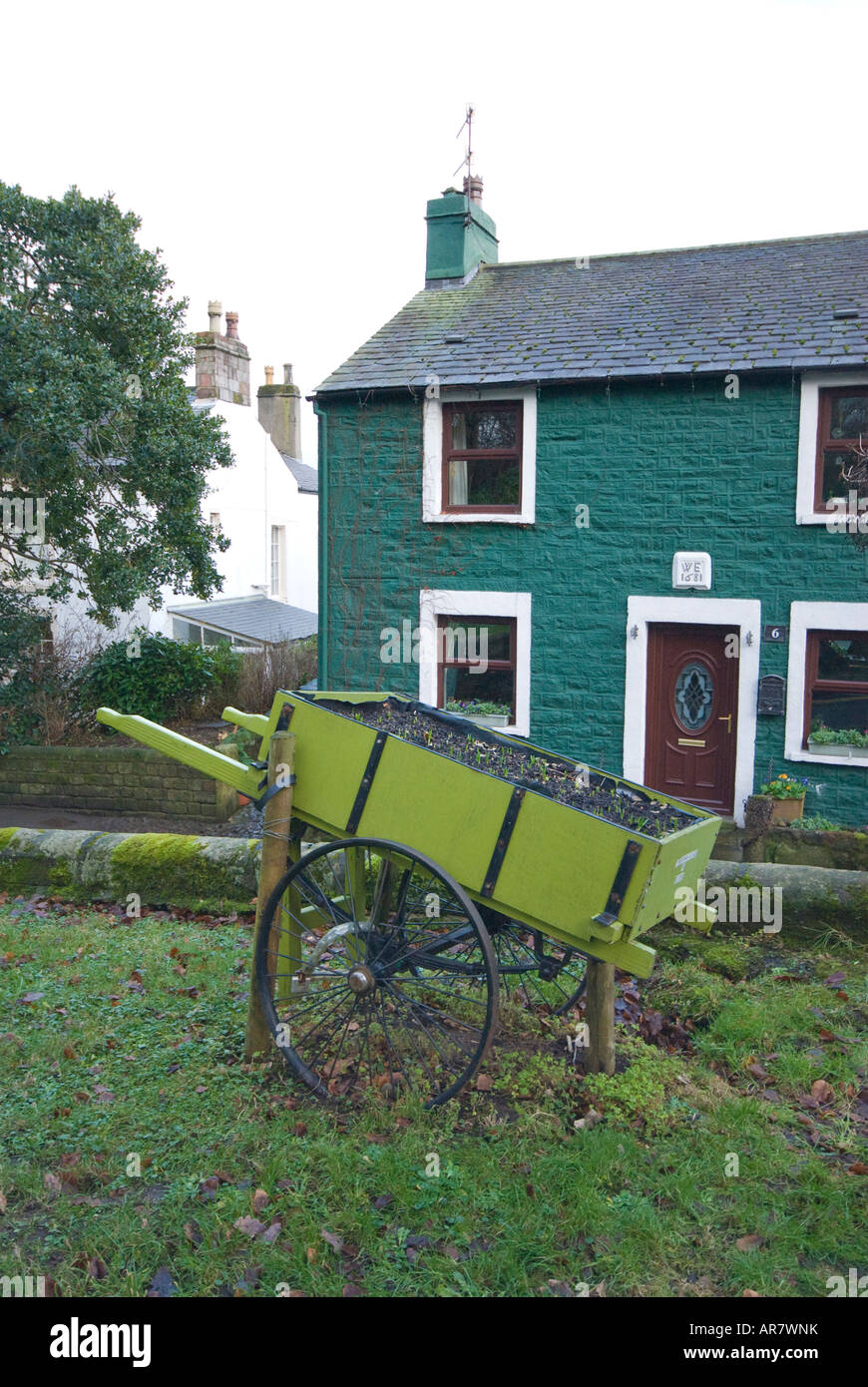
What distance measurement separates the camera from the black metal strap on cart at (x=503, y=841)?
15.6 ft

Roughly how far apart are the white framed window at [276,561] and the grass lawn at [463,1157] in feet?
61.9

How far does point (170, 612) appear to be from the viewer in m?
19.4

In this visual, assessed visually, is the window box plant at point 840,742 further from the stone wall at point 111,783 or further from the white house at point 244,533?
the white house at point 244,533

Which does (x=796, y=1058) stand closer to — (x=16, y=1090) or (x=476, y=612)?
(x=16, y=1090)

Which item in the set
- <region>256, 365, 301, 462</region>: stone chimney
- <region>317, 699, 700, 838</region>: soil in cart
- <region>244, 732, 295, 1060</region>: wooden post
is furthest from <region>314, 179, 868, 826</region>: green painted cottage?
<region>256, 365, 301, 462</region>: stone chimney

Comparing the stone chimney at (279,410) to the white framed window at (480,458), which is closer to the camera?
the white framed window at (480,458)

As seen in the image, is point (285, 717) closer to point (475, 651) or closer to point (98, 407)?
point (475, 651)

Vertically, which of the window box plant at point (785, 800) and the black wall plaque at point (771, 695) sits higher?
the black wall plaque at point (771, 695)

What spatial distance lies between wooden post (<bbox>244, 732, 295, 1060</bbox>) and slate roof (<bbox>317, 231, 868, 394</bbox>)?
8.40 m

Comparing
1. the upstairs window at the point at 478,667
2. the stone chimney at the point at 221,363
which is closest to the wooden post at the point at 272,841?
the upstairs window at the point at 478,667

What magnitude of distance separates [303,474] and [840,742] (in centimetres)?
1829

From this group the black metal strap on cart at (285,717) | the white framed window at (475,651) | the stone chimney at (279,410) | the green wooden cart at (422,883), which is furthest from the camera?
the stone chimney at (279,410)

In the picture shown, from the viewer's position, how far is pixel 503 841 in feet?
15.7

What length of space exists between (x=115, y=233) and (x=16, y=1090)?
11096 mm
